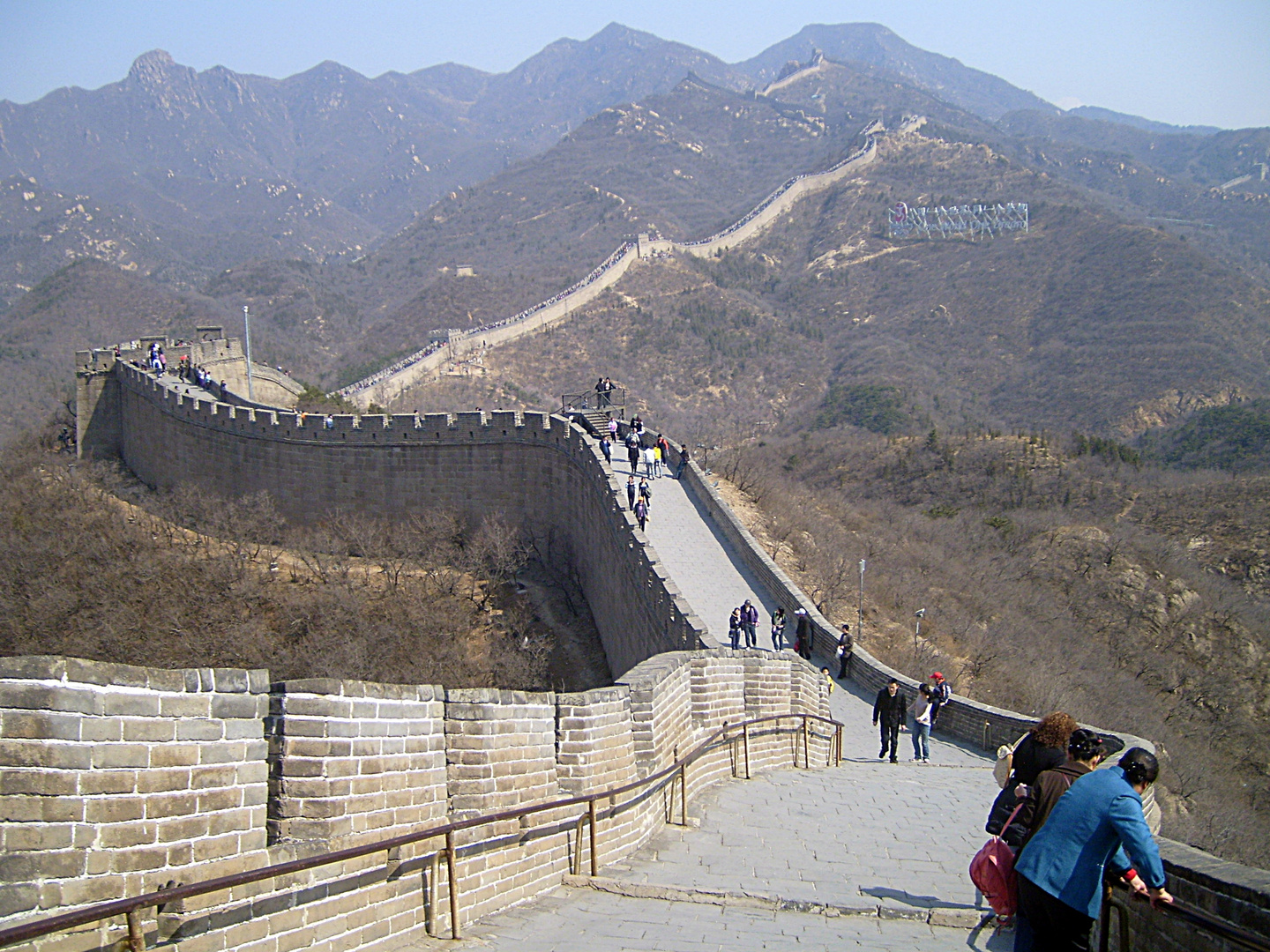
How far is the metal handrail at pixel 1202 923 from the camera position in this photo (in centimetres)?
361

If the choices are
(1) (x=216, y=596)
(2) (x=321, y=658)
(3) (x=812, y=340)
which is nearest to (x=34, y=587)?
(1) (x=216, y=596)

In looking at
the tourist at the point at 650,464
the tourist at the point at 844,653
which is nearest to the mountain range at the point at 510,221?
the tourist at the point at 650,464

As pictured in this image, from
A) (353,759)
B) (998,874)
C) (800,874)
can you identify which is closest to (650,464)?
(800,874)

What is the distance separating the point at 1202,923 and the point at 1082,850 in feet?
1.54

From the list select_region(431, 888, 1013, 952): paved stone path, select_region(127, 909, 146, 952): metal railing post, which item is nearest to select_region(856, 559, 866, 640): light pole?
select_region(431, 888, 1013, 952): paved stone path

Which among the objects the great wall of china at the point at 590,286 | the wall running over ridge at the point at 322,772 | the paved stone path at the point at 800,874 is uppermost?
the great wall of china at the point at 590,286

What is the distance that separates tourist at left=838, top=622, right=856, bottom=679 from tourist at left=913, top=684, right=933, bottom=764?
3.87 meters

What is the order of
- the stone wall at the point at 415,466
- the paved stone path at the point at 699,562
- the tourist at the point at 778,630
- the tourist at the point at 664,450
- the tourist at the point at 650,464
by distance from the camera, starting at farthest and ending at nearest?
the tourist at the point at 664,450 → the tourist at the point at 650,464 → the stone wall at the point at 415,466 → the paved stone path at the point at 699,562 → the tourist at the point at 778,630

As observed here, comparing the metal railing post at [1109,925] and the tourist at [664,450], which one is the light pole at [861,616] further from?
the metal railing post at [1109,925]

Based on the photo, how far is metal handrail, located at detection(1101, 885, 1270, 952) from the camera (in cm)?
361

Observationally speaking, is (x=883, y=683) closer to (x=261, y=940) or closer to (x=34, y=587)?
(x=261, y=940)

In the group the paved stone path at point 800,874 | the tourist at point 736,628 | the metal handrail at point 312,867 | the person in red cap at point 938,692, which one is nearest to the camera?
the metal handrail at point 312,867

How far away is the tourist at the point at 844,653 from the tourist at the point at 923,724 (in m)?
3.87

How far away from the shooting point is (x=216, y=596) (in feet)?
67.5
